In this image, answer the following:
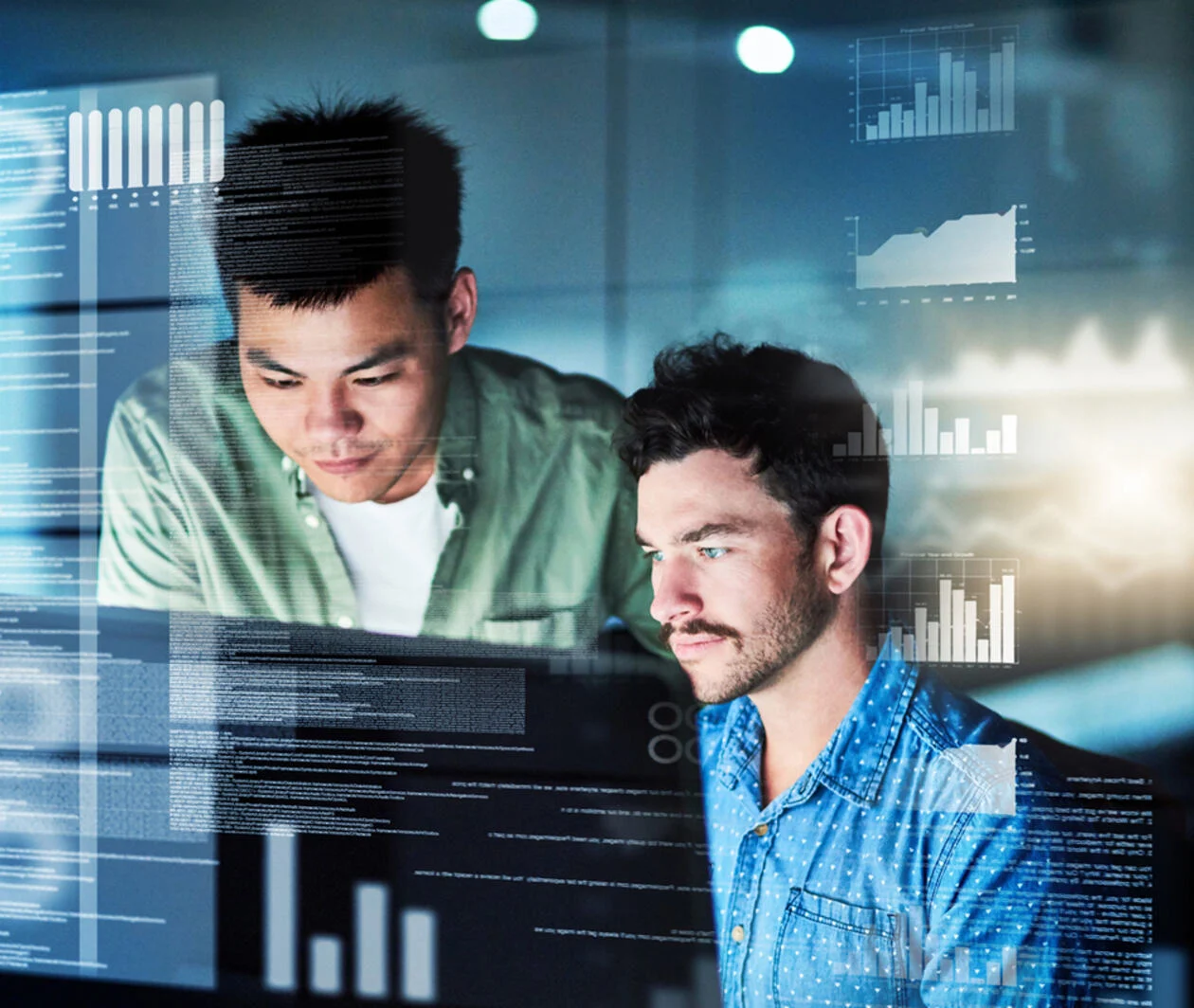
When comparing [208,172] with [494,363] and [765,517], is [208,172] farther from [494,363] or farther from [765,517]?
[765,517]

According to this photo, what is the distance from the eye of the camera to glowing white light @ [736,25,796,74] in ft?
5.04

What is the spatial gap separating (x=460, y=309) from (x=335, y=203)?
246mm

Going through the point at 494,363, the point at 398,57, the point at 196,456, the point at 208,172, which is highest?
the point at 398,57

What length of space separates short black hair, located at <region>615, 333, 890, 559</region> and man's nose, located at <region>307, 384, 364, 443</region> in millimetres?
397

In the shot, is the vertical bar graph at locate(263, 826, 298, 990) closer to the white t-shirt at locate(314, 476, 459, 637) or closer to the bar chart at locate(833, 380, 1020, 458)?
the white t-shirt at locate(314, 476, 459, 637)

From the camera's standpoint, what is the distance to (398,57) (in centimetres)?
166

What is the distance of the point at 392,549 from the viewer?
5.49ft

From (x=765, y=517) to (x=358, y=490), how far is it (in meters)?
0.59

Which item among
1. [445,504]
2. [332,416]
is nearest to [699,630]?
[445,504]

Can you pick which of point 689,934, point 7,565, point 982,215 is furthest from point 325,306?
point 689,934

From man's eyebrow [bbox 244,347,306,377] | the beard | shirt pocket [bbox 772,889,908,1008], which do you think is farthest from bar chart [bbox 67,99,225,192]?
shirt pocket [bbox 772,889,908,1008]

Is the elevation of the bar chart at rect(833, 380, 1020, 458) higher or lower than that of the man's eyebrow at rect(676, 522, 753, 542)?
higher

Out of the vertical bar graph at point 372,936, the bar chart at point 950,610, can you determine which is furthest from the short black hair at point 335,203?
the vertical bar graph at point 372,936

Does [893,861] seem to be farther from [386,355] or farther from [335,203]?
[335,203]
